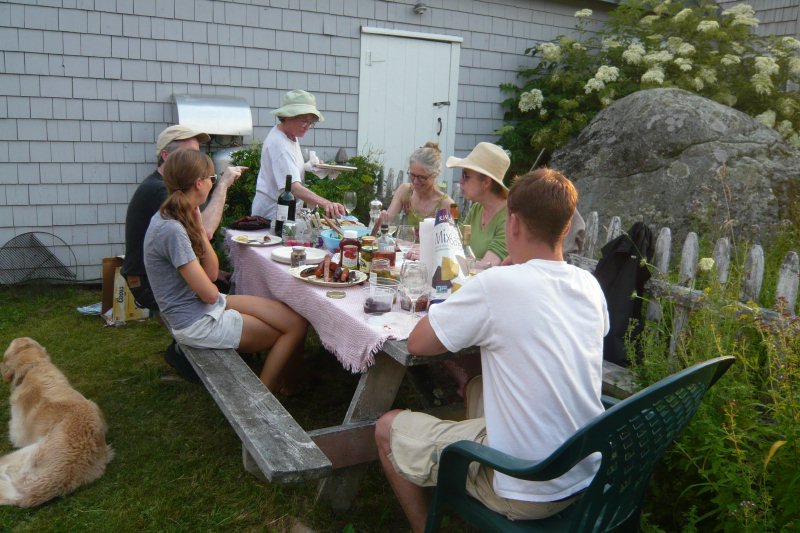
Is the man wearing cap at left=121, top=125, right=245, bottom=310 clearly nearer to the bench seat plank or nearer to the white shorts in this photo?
the white shorts

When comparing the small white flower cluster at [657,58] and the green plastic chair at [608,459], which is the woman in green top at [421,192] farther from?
the small white flower cluster at [657,58]

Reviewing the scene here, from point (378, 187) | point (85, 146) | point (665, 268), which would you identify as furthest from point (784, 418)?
point (85, 146)

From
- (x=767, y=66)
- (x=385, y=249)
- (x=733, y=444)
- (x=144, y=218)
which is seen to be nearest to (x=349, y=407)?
(x=385, y=249)

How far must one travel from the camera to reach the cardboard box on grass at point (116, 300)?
16.8 feet

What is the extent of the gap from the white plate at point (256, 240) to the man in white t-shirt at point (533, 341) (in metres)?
2.09

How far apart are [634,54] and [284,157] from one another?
5.34m

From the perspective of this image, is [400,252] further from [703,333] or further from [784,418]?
[784,418]

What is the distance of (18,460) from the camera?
2812 millimetres

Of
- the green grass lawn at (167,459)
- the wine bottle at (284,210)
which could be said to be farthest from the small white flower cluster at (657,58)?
the green grass lawn at (167,459)

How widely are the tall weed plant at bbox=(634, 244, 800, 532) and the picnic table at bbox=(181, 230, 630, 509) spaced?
1.56 feet

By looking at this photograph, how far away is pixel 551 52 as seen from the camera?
8141 mm

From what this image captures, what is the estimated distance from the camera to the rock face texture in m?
5.31

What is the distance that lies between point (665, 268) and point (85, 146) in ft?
17.2

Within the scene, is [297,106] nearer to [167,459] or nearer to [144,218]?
[144,218]
